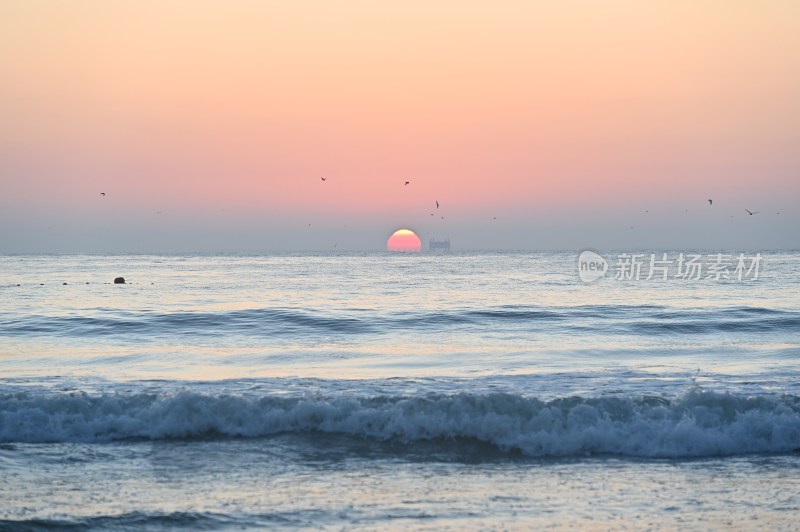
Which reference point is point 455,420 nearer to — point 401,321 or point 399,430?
point 399,430

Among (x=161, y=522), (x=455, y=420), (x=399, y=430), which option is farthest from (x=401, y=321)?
(x=161, y=522)

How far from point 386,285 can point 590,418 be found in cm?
3803

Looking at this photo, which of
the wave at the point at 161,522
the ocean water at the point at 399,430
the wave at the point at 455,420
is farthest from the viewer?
the wave at the point at 455,420

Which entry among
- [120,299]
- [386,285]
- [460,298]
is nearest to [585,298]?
[460,298]

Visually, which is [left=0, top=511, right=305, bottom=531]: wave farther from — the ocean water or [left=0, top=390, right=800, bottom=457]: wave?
[left=0, top=390, right=800, bottom=457]: wave

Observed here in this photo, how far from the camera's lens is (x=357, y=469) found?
11227 mm

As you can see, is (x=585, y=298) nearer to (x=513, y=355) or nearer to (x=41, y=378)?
(x=513, y=355)

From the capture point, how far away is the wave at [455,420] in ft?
41.0

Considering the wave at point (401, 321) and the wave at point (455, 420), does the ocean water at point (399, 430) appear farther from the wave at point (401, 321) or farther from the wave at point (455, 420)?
the wave at point (401, 321)

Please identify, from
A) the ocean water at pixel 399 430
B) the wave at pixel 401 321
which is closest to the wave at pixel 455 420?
the ocean water at pixel 399 430

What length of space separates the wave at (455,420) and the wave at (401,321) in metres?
12.8

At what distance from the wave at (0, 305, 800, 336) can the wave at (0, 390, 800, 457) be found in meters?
12.8

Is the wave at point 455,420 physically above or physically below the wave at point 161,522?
above

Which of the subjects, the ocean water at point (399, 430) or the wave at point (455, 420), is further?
the wave at point (455, 420)
